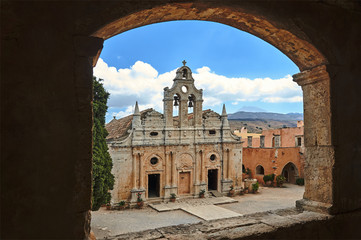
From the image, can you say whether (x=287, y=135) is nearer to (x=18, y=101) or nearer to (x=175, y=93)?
(x=175, y=93)

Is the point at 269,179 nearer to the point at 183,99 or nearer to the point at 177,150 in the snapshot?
the point at 177,150

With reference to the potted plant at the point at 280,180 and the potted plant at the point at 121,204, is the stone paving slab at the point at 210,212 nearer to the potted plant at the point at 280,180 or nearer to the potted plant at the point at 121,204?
the potted plant at the point at 121,204

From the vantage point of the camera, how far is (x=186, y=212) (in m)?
16.7

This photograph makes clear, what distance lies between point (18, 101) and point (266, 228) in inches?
92.0

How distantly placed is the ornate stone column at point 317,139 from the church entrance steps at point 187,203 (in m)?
14.9

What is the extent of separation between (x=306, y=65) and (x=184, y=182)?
58.0ft

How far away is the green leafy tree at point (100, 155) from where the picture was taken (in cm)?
1180

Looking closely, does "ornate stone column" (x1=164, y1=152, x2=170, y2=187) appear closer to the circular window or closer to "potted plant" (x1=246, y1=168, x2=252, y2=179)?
the circular window

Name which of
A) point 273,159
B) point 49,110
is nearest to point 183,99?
point 273,159

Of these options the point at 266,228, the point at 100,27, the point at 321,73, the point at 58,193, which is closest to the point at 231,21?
the point at 321,73

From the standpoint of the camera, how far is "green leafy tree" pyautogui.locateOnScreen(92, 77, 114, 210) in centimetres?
1180

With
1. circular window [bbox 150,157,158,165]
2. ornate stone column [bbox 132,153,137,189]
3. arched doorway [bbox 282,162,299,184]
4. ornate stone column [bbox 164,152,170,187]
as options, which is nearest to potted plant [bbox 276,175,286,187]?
arched doorway [bbox 282,162,299,184]

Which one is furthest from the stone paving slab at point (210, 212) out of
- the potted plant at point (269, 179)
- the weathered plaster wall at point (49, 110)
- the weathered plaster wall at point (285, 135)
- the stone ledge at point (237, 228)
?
the weathered plaster wall at point (49, 110)

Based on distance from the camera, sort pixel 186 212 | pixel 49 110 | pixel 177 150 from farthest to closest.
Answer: pixel 177 150 < pixel 186 212 < pixel 49 110
